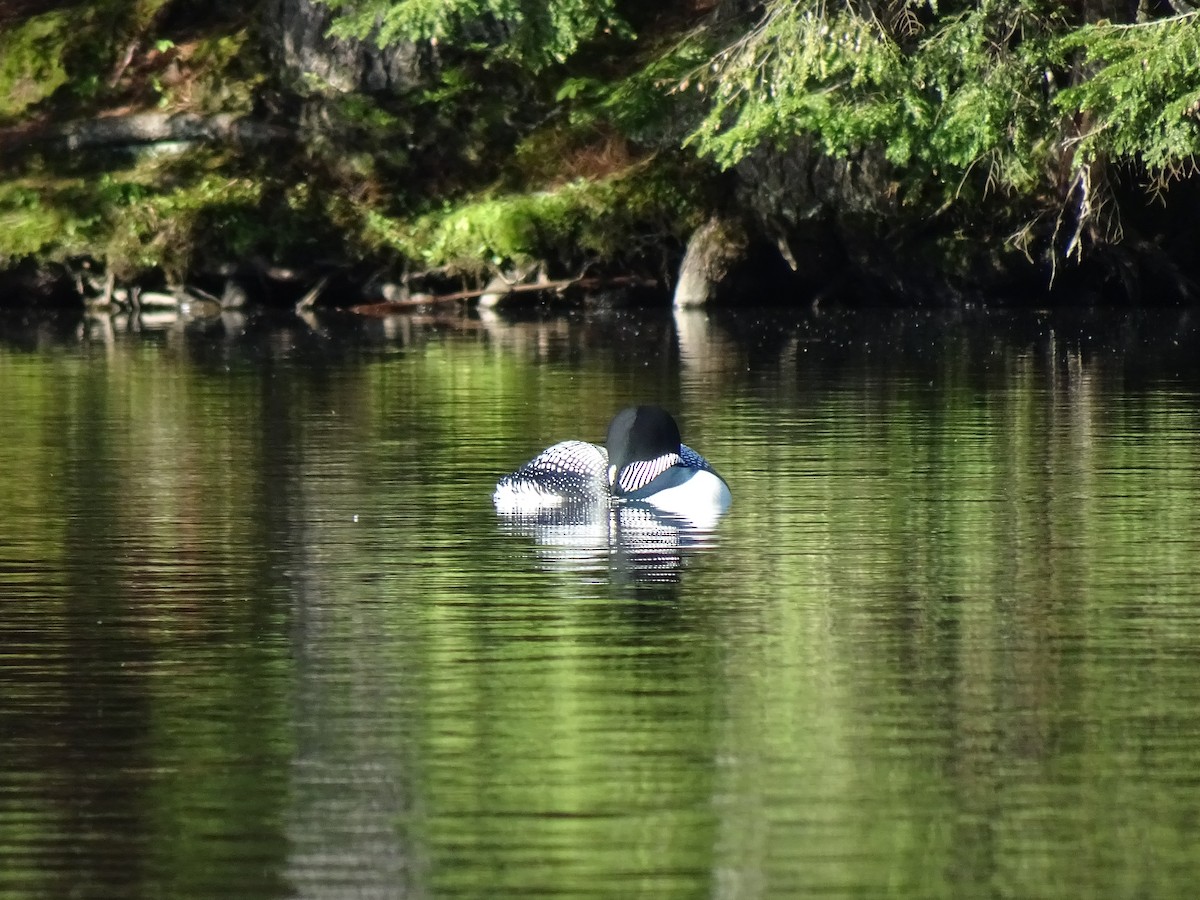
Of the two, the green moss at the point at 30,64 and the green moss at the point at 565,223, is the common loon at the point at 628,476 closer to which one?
the green moss at the point at 565,223

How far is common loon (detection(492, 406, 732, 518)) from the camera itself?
13391 mm

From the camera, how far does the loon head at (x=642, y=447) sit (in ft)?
44.9

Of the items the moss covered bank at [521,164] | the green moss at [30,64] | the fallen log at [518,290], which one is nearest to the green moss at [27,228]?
the moss covered bank at [521,164]

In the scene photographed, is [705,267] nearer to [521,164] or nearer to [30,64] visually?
[521,164]

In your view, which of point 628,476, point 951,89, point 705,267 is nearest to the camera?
point 628,476

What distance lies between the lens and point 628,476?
13875 millimetres

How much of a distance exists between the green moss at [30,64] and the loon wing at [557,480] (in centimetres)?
2489

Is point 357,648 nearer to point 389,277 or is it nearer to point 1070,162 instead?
point 1070,162

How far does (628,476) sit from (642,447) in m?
0.23

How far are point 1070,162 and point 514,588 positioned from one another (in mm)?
18970

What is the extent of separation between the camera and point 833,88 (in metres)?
25.8

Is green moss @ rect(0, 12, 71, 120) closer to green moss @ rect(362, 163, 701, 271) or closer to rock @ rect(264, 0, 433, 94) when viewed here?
rock @ rect(264, 0, 433, 94)

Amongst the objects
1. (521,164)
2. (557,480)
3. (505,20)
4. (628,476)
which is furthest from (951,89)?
(557,480)

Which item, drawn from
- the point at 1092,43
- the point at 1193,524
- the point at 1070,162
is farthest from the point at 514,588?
the point at 1070,162
